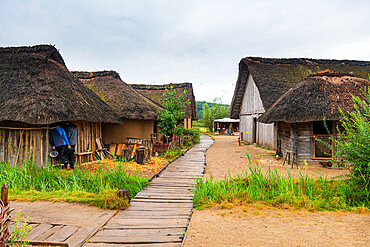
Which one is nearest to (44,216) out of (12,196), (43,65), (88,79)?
(12,196)

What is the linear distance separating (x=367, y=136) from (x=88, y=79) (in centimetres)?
1404

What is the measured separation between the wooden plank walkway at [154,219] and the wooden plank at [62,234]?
382 mm

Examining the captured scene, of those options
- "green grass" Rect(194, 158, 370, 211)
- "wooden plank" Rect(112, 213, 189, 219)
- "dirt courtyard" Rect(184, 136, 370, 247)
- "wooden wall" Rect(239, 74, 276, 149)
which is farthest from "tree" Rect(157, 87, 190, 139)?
"wooden plank" Rect(112, 213, 189, 219)

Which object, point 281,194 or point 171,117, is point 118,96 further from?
point 281,194

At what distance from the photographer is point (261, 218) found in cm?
440

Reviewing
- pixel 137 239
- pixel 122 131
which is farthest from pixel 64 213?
pixel 122 131

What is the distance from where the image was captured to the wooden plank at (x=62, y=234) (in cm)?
340

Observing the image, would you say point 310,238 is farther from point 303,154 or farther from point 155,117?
point 155,117

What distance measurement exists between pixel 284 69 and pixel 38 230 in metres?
16.3

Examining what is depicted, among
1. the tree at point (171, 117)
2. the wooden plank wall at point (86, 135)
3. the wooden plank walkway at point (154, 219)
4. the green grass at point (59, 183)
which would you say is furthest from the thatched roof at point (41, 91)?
the wooden plank walkway at point (154, 219)

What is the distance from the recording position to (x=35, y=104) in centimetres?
764

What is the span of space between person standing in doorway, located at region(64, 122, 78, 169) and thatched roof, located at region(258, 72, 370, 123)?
8023mm

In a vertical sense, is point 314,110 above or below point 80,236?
above

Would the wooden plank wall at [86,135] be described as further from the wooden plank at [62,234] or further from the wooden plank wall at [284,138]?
the wooden plank wall at [284,138]
